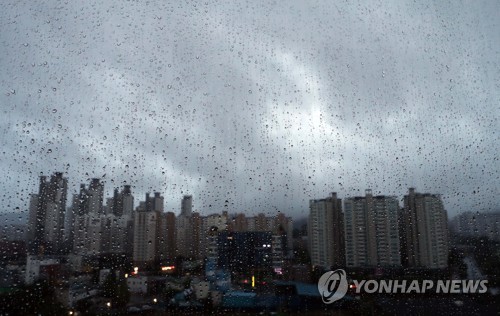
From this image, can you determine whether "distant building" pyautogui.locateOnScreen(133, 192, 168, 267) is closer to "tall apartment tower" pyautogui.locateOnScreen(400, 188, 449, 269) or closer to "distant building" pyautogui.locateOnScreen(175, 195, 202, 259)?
"distant building" pyautogui.locateOnScreen(175, 195, 202, 259)

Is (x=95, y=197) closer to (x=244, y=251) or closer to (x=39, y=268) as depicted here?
(x=39, y=268)

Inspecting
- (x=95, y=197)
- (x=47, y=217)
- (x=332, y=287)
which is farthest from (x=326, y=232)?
(x=47, y=217)

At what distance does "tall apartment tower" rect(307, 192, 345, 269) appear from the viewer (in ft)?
22.2

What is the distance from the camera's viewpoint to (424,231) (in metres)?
6.27

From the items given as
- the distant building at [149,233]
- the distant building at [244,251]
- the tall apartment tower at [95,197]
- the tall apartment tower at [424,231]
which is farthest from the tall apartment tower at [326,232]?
the tall apartment tower at [95,197]

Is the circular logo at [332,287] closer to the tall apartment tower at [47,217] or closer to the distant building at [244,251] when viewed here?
the distant building at [244,251]

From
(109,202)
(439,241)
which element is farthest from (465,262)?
(109,202)

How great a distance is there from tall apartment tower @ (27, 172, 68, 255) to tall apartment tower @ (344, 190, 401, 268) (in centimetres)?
473

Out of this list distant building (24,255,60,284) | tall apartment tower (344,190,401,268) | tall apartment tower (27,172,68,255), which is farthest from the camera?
tall apartment tower (344,190,401,268)

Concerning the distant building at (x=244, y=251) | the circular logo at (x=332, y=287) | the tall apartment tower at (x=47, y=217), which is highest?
the tall apartment tower at (x=47, y=217)

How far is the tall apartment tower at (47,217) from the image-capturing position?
4.49 m

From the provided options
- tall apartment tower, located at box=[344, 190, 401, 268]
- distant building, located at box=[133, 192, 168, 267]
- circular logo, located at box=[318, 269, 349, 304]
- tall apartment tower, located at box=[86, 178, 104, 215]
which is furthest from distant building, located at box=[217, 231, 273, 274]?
tall apartment tower, located at box=[86, 178, 104, 215]

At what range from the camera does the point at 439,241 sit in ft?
20.1

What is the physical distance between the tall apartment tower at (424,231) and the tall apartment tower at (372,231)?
0.18m
